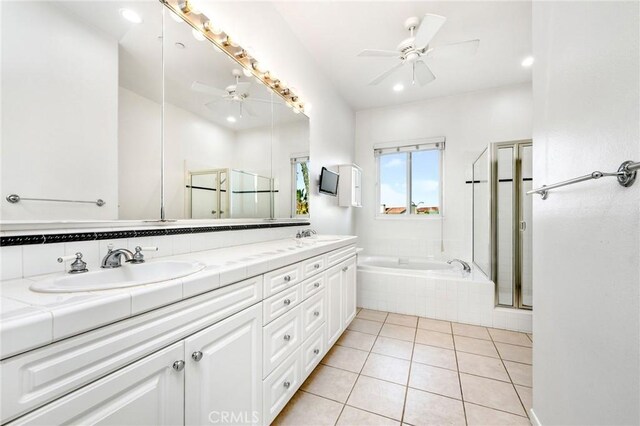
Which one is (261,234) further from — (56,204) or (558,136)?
(558,136)

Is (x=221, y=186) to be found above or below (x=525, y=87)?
below

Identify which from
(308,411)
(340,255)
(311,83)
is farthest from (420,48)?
(308,411)

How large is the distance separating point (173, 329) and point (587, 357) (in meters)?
1.38

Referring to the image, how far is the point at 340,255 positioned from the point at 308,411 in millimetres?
1052

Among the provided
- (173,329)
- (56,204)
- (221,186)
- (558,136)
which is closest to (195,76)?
(221,186)

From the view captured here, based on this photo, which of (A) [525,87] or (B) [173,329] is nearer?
(B) [173,329]

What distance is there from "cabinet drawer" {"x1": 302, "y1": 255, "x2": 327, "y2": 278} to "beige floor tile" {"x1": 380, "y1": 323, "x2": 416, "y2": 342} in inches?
45.1

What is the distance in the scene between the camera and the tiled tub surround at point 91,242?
0.82 meters

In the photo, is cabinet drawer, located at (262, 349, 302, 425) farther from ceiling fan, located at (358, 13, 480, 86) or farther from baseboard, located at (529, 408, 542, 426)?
ceiling fan, located at (358, 13, 480, 86)

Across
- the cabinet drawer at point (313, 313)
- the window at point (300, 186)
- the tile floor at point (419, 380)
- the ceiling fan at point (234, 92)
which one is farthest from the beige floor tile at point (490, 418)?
Answer: the ceiling fan at point (234, 92)

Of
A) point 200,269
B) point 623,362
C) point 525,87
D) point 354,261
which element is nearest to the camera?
point 623,362

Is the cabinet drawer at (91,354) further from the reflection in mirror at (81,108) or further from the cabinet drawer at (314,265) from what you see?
the cabinet drawer at (314,265)

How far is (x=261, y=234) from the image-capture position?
2057mm

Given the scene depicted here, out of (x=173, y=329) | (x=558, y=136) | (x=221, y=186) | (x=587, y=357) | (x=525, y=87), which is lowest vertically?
(x=587, y=357)
